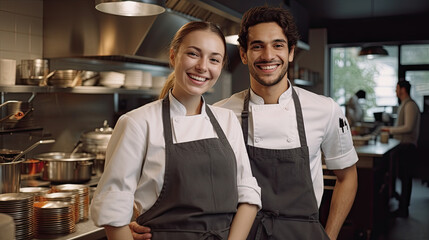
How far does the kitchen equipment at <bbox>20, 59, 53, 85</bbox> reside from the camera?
318 cm

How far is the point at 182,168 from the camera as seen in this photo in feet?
4.81

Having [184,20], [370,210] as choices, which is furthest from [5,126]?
[370,210]

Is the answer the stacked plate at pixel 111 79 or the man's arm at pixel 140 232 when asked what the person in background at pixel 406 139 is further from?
the man's arm at pixel 140 232

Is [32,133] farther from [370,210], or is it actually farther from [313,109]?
→ [370,210]

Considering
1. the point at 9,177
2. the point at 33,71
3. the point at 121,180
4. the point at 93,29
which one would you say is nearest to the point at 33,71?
the point at 33,71

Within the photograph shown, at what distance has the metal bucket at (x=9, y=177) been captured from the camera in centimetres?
213

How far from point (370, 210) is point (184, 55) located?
383 centimetres

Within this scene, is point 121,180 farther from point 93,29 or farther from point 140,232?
point 93,29

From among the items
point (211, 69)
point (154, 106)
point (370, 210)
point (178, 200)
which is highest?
point (211, 69)

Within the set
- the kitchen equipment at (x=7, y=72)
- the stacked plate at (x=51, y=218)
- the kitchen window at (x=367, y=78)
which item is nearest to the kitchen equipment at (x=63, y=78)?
the kitchen equipment at (x=7, y=72)

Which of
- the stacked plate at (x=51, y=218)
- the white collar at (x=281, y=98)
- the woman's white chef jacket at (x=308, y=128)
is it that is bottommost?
the stacked plate at (x=51, y=218)

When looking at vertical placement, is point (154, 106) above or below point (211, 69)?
below

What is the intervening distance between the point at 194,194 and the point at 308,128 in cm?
67

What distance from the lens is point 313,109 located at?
195 centimetres
